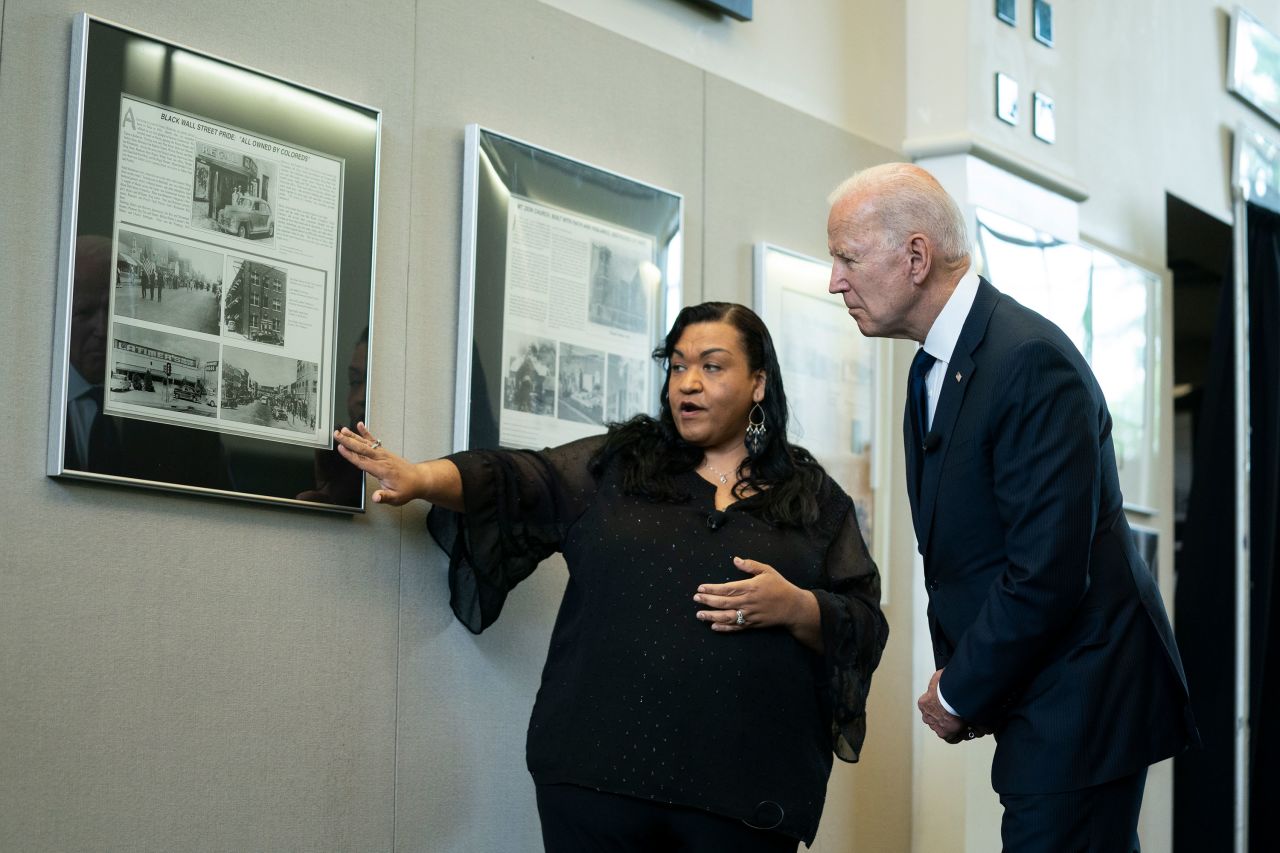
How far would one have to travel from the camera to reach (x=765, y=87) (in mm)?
4234

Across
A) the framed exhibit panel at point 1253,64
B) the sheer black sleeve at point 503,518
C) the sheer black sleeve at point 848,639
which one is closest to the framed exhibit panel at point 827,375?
the sheer black sleeve at point 848,639

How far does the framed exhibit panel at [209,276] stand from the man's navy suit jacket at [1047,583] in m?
1.24

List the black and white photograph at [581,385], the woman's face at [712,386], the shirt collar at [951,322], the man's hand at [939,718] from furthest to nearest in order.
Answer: the black and white photograph at [581,385] < the woman's face at [712,386] < the shirt collar at [951,322] < the man's hand at [939,718]

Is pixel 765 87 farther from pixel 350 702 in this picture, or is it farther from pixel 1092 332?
pixel 350 702

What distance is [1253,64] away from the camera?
6.55m

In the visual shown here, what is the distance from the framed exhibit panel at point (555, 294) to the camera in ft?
10.6

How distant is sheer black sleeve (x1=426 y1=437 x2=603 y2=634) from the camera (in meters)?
2.95

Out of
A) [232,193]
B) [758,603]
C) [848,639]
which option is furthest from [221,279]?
[848,639]

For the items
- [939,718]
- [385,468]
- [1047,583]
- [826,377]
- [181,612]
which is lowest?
[939,718]

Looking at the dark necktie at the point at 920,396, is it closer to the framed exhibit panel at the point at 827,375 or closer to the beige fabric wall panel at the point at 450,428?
the beige fabric wall panel at the point at 450,428

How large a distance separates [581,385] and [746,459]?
51cm

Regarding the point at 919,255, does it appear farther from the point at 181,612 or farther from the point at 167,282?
→ the point at 181,612

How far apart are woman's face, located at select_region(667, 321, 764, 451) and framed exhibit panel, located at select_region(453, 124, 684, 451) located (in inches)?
13.0

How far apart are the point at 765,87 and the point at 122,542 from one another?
2.35 meters
